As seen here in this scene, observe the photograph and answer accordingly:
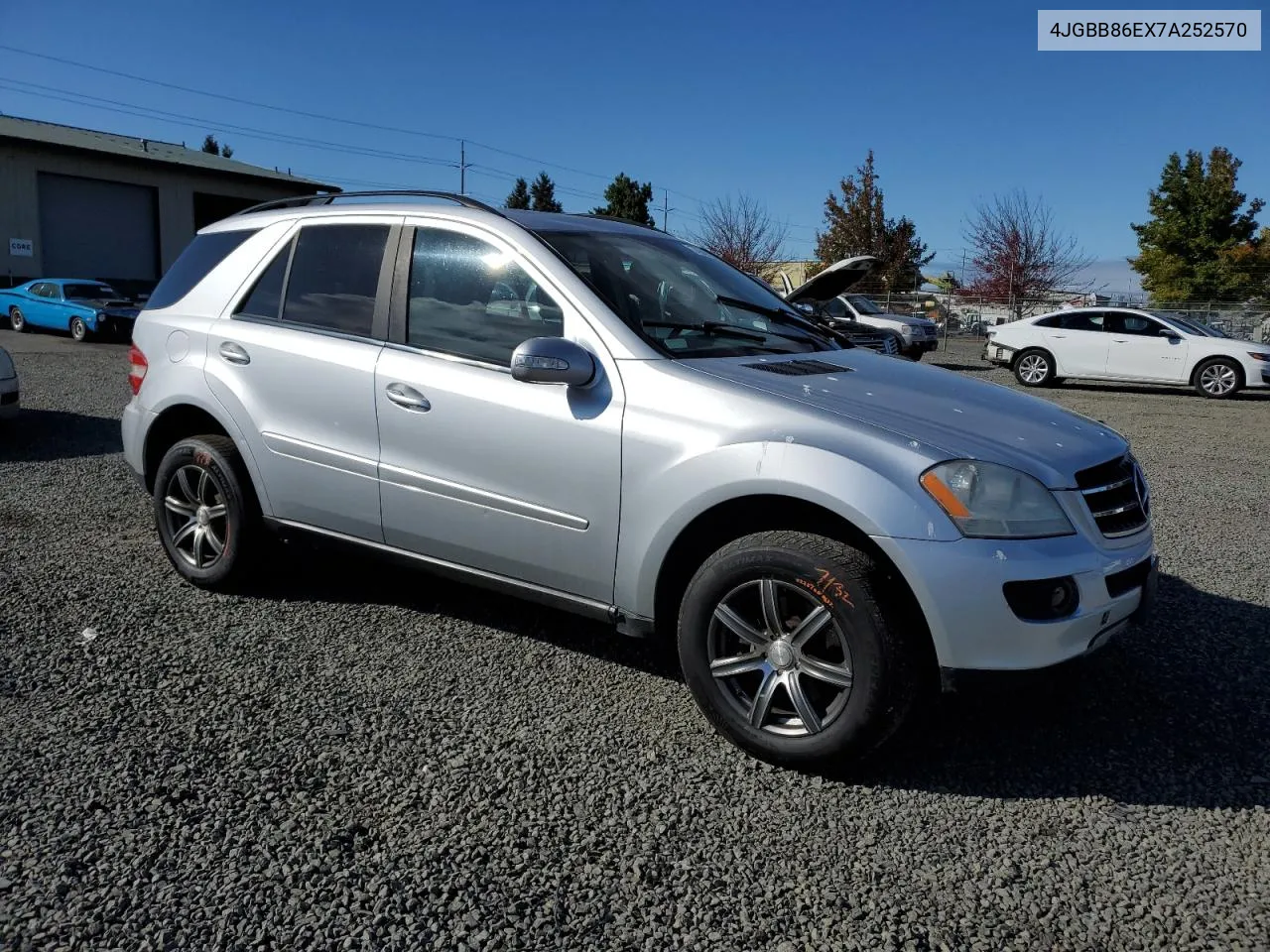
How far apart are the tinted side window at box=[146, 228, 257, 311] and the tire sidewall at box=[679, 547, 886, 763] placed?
9.64ft

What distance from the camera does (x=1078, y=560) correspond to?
3.01 meters

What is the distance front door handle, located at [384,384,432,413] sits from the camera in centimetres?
383

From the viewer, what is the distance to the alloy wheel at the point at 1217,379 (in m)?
17.0

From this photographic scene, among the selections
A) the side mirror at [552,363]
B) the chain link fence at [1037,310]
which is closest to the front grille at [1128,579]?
the side mirror at [552,363]

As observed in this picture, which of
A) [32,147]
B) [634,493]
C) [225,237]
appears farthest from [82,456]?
[32,147]

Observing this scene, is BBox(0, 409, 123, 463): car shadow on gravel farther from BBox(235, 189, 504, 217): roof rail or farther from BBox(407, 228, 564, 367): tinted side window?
BBox(407, 228, 564, 367): tinted side window

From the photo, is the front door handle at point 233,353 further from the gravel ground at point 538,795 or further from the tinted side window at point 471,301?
the gravel ground at point 538,795

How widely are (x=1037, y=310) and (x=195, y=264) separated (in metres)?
37.3

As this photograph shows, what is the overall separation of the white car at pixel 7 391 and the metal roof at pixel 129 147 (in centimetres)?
2371

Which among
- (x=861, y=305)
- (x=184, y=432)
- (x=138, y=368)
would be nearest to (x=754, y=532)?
(x=184, y=432)

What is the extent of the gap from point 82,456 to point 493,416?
20.0 ft

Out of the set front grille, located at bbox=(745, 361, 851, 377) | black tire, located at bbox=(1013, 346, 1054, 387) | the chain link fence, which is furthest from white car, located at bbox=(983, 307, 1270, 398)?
front grille, located at bbox=(745, 361, 851, 377)

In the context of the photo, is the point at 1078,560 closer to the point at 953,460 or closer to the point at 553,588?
the point at 953,460

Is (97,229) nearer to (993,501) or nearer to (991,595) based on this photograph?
(993,501)
